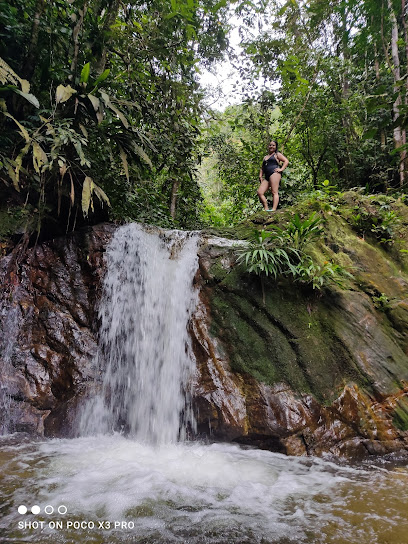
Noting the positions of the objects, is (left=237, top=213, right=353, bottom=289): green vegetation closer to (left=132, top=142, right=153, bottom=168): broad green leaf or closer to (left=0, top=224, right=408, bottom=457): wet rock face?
(left=0, top=224, right=408, bottom=457): wet rock face

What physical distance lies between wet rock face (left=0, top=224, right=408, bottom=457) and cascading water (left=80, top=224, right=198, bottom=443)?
19 cm

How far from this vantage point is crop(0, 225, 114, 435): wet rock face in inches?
163

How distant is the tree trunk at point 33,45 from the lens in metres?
4.54

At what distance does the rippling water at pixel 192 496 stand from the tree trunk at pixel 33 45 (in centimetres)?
485

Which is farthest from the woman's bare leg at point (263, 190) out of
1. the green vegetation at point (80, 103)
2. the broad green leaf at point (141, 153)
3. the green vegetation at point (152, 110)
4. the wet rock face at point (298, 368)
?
the broad green leaf at point (141, 153)

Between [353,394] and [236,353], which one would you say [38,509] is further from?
[353,394]

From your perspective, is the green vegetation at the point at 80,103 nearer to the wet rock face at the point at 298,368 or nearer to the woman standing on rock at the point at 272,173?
the woman standing on rock at the point at 272,173

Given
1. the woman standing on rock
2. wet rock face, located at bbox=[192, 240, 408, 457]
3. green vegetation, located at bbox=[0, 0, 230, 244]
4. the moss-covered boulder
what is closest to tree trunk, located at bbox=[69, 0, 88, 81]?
green vegetation, located at bbox=[0, 0, 230, 244]

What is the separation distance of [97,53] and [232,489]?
6.09 metres

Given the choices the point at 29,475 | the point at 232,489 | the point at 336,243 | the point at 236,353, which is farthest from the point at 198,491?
the point at 336,243

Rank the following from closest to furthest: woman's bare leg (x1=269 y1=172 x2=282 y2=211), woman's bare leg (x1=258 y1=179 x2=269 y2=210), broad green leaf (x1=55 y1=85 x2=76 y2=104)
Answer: broad green leaf (x1=55 y1=85 x2=76 y2=104), woman's bare leg (x1=269 y1=172 x2=282 y2=211), woman's bare leg (x1=258 y1=179 x2=269 y2=210)

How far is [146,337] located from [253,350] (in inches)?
61.1

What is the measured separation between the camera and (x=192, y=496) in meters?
2.69

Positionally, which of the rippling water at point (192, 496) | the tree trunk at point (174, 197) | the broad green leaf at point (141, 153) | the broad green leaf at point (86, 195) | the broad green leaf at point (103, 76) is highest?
the tree trunk at point (174, 197)
